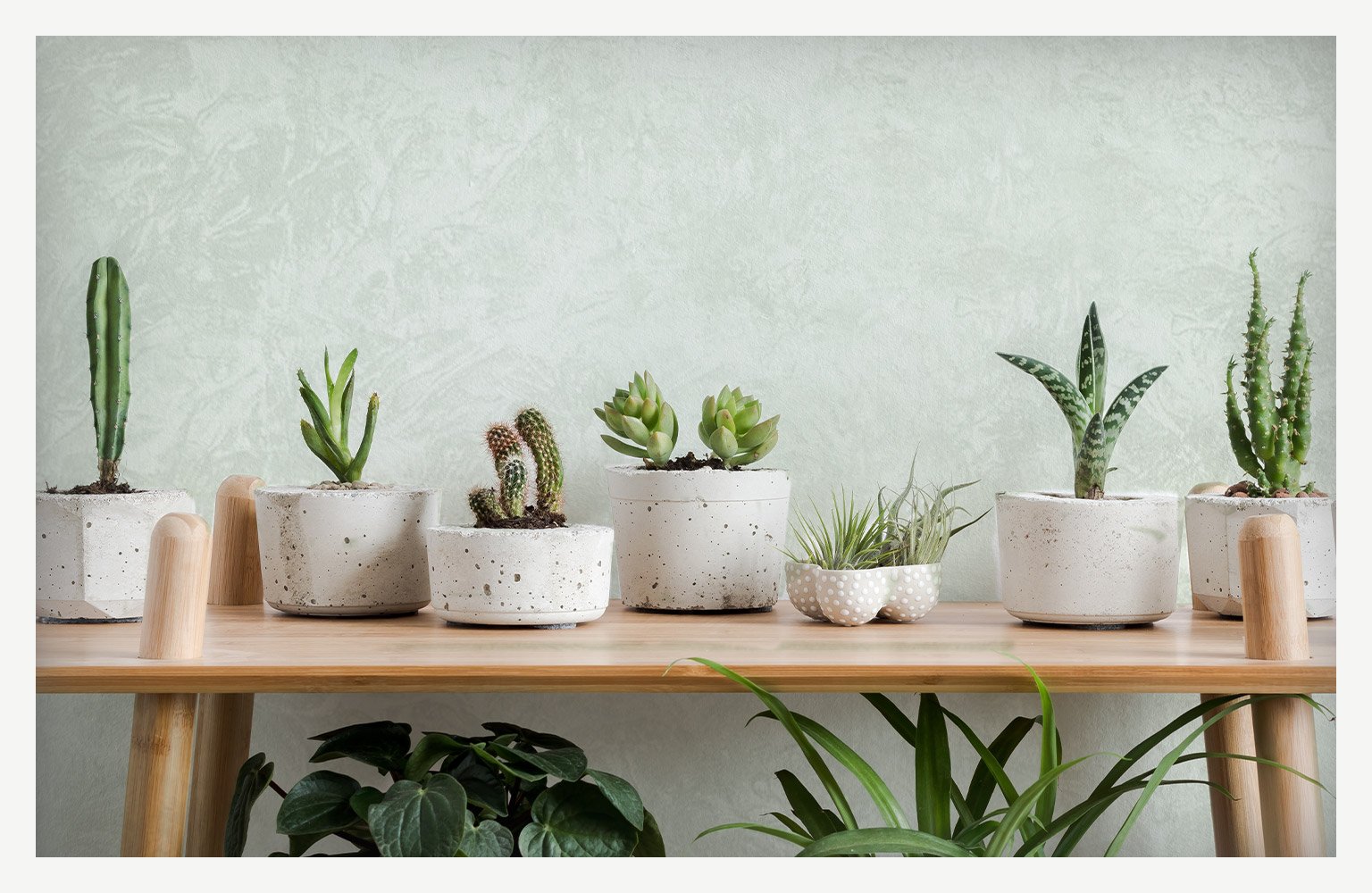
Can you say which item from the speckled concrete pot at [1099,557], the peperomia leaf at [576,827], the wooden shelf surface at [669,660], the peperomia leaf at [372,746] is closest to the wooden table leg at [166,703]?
the wooden shelf surface at [669,660]

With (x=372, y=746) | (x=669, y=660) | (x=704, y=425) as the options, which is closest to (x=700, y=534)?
(x=704, y=425)

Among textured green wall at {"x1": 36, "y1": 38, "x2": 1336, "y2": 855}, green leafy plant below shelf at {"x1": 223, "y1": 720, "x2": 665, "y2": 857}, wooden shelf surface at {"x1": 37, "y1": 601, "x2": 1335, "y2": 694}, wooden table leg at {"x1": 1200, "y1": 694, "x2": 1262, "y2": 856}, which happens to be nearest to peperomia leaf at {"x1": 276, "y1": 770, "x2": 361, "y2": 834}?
green leafy plant below shelf at {"x1": 223, "y1": 720, "x2": 665, "y2": 857}

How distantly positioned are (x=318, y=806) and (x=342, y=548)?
0.20 meters

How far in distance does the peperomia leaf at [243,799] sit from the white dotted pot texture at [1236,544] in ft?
2.62

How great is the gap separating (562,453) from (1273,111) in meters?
0.76

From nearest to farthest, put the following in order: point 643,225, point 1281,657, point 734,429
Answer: point 1281,657 < point 734,429 < point 643,225

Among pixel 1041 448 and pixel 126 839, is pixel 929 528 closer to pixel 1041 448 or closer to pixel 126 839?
pixel 1041 448

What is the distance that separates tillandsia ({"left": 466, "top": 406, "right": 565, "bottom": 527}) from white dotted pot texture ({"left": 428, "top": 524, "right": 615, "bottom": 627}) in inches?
1.0

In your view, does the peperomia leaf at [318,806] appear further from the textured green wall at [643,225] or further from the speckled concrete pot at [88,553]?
the textured green wall at [643,225]

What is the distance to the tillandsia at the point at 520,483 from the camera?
0.90 meters

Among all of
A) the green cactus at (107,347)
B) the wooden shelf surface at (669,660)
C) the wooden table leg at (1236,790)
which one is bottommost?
the wooden table leg at (1236,790)

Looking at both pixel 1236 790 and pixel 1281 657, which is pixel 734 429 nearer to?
pixel 1281 657

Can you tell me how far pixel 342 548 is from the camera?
928 millimetres

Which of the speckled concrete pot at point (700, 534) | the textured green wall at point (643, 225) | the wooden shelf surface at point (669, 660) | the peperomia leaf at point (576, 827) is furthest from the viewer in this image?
the textured green wall at point (643, 225)
